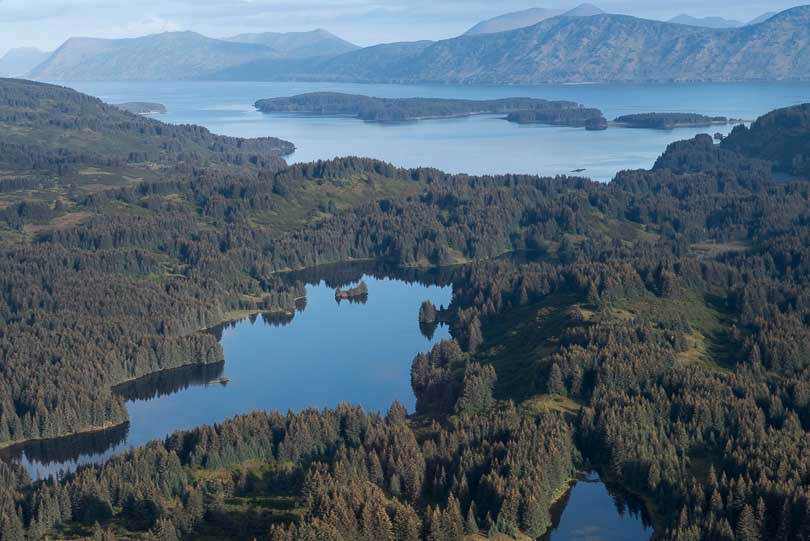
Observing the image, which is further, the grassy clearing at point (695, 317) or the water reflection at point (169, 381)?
the water reflection at point (169, 381)

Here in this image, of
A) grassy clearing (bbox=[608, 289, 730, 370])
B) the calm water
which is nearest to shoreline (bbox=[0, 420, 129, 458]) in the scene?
the calm water

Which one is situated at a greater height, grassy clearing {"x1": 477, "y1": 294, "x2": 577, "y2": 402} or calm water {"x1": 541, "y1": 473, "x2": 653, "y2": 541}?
grassy clearing {"x1": 477, "y1": 294, "x2": 577, "y2": 402}

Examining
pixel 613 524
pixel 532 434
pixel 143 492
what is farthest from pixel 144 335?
pixel 613 524

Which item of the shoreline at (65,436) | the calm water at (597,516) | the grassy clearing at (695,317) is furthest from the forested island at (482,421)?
the calm water at (597,516)

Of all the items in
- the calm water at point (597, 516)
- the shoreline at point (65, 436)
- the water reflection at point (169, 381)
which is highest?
the water reflection at point (169, 381)

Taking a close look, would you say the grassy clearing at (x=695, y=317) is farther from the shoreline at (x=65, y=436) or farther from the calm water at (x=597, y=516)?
the shoreline at (x=65, y=436)

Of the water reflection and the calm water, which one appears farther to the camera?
the water reflection

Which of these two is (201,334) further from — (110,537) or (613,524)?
(613,524)

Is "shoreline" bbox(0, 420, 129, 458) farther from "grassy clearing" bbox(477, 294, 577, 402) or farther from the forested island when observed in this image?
"grassy clearing" bbox(477, 294, 577, 402)
